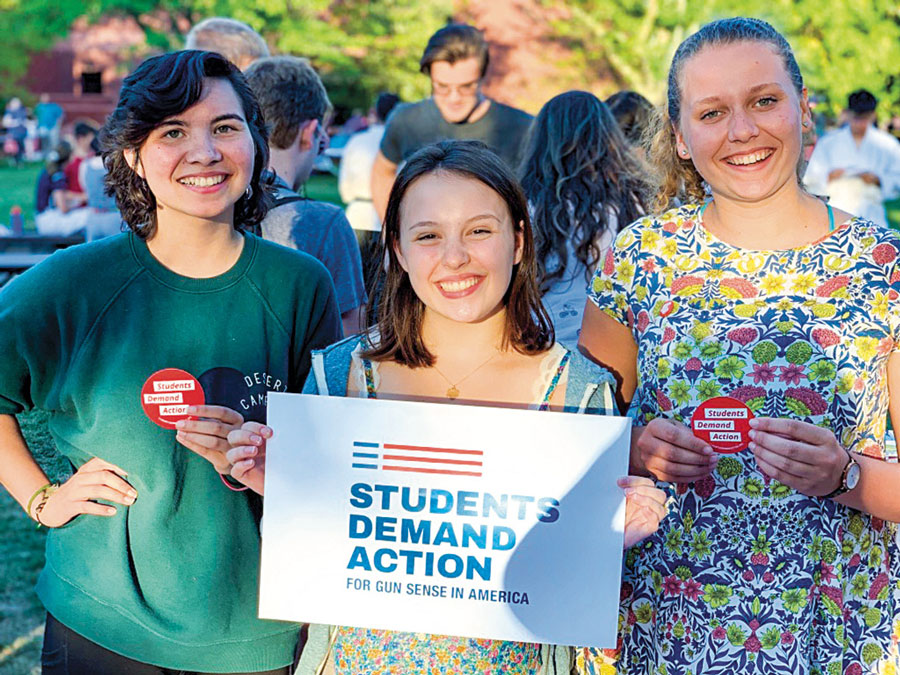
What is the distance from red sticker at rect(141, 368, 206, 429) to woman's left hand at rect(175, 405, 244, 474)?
0.21ft

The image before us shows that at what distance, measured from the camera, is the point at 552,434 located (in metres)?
2.09

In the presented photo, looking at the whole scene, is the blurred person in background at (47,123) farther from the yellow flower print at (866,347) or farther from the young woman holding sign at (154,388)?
the yellow flower print at (866,347)

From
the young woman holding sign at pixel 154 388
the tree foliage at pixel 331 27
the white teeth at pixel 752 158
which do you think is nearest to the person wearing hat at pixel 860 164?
the white teeth at pixel 752 158

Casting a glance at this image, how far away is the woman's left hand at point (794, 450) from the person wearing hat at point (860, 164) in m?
8.81

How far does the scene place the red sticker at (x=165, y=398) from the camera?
7.25 ft

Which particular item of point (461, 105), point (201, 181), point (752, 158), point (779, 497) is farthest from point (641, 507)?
point (461, 105)

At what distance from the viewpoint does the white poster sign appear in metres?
2.09

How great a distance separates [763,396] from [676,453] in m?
0.26

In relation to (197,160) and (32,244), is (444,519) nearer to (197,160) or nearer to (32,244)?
(197,160)

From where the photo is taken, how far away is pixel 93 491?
86.7 inches

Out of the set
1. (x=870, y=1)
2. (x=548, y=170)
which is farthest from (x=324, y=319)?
(x=870, y=1)

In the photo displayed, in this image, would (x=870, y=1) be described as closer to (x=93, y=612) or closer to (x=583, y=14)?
(x=583, y=14)

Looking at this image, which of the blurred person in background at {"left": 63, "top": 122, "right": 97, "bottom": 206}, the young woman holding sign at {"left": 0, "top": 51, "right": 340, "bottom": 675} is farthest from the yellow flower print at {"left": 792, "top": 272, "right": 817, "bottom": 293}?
the blurred person in background at {"left": 63, "top": 122, "right": 97, "bottom": 206}

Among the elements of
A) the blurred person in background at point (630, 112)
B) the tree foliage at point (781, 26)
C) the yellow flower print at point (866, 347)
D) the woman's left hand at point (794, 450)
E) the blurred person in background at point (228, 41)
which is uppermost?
Answer: the tree foliage at point (781, 26)
